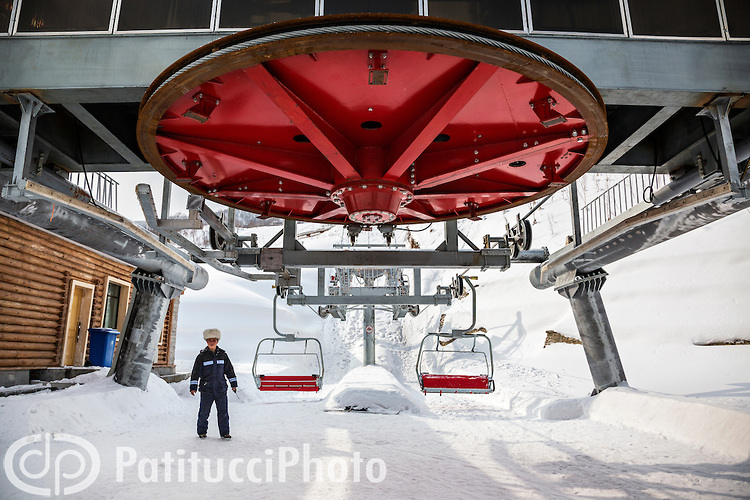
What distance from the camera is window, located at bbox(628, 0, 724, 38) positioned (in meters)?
Result: 5.31

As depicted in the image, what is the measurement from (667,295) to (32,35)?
20.1 metres

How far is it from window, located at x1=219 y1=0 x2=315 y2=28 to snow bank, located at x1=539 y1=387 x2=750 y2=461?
6.37 metres

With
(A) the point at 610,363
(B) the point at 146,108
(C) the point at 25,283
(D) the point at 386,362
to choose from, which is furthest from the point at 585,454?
(D) the point at 386,362

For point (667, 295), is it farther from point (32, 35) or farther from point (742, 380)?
point (32, 35)

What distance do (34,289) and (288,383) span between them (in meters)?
5.80

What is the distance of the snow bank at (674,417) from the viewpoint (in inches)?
204

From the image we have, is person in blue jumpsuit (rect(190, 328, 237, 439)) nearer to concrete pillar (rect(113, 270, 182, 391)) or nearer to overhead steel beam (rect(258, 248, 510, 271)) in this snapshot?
overhead steel beam (rect(258, 248, 510, 271))

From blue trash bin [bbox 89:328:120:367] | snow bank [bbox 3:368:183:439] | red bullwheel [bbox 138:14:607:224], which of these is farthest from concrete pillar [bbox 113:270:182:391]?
red bullwheel [bbox 138:14:607:224]

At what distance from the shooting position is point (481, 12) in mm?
5289

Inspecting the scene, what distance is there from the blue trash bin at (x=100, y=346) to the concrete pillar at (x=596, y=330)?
10320 mm

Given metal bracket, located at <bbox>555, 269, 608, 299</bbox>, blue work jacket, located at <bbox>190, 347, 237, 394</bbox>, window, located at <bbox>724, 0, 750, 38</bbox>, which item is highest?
window, located at <bbox>724, 0, 750, 38</bbox>

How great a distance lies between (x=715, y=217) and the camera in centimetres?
541

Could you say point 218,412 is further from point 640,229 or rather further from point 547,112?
point 640,229

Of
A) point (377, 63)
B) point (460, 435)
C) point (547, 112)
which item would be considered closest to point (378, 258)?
point (460, 435)
